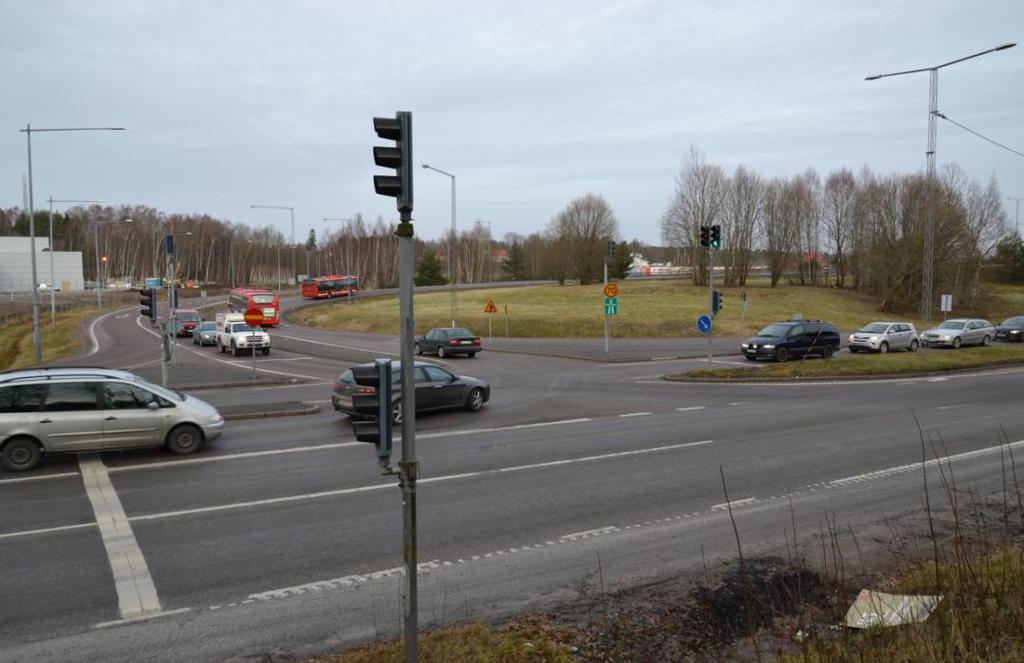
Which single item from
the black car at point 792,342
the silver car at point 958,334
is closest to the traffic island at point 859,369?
the black car at point 792,342

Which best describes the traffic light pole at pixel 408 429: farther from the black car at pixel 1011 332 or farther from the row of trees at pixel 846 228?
the row of trees at pixel 846 228

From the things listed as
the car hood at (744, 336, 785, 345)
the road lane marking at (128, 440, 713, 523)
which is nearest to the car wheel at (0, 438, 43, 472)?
the road lane marking at (128, 440, 713, 523)

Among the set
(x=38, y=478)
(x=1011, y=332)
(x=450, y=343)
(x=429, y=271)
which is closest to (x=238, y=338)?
(x=450, y=343)

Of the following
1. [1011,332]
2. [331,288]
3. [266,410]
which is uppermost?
[331,288]

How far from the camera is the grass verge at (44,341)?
40.3 meters

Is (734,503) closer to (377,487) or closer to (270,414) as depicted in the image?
(377,487)

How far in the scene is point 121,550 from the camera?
835cm

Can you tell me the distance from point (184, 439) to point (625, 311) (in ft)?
156

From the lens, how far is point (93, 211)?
15062cm

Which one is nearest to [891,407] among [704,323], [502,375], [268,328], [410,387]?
[704,323]

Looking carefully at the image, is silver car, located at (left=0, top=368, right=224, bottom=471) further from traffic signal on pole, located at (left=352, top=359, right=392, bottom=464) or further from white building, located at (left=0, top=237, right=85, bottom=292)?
white building, located at (left=0, top=237, right=85, bottom=292)

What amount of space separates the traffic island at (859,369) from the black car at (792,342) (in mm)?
756

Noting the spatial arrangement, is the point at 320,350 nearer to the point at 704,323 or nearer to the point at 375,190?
the point at 704,323

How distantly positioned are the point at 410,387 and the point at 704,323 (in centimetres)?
2517
